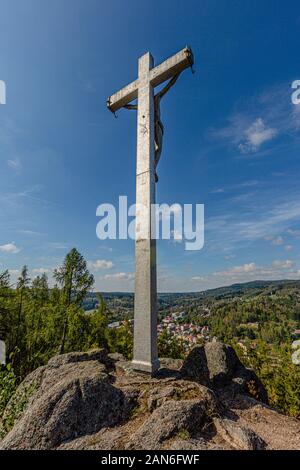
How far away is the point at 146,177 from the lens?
5137 mm

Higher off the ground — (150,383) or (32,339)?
(150,383)

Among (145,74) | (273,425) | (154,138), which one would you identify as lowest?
(273,425)

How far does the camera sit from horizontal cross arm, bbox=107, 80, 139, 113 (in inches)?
241

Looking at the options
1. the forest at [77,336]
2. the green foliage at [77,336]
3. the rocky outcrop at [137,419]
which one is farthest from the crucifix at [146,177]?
the forest at [77,336]

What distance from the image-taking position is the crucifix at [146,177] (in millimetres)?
4543

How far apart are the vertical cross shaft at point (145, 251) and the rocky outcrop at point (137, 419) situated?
485 millimetres

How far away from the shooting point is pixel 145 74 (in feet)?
19.3

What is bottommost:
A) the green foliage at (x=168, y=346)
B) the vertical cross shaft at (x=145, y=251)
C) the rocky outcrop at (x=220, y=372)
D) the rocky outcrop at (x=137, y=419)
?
the green foliage at (x=168, y=346)

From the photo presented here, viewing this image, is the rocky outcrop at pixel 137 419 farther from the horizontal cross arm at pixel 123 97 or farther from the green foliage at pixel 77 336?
the horizontal cross arm at pixel 123 97

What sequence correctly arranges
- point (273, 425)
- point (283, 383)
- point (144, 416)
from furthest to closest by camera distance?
point (283, 383)
point (273, 425)
point (144, 416)
